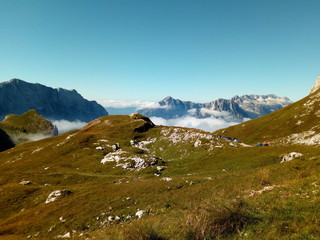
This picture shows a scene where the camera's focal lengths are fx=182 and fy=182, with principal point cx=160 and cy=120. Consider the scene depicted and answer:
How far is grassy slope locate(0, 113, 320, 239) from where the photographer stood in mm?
12445

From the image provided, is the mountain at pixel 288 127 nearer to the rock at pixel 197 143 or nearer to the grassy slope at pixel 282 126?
the grassy slope at pixel 282 126

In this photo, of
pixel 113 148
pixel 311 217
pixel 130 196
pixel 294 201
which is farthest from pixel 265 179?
pixel 113 148

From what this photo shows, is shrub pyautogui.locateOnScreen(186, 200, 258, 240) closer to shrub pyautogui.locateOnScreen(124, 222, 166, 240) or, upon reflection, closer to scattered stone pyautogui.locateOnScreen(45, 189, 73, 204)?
shrub pyautogui.locateOnScreen(124, 222, 166, 240)

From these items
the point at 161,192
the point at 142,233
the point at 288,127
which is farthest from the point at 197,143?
the point at 288,127

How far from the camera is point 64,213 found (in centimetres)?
3803

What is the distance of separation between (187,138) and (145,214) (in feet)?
200

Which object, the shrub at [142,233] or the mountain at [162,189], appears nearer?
the shrub at [142,233]

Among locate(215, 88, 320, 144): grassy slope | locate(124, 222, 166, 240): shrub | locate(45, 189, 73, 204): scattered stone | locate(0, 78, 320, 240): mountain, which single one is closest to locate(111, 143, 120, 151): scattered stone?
locate(0, 78, 320, 240): mountain

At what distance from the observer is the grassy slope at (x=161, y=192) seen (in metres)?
12.4

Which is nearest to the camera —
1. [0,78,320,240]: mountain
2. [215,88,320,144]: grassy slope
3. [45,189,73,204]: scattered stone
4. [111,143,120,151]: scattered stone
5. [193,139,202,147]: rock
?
[0,78,320,240]: mountain

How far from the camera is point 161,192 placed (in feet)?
124

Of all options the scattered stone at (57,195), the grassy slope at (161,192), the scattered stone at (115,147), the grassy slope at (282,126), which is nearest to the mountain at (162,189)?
the scattered stone at (115,147)

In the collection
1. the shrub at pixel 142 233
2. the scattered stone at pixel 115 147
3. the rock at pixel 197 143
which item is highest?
the shrub at pixel 142 233

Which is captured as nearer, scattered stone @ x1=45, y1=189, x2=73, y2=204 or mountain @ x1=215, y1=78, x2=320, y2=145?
scattered stone @ x1=45, y1=189, x2=73, y2=204
